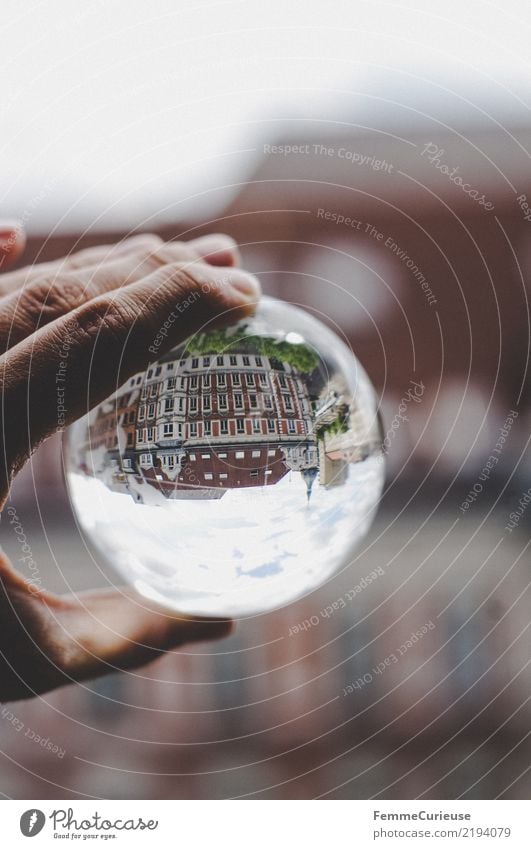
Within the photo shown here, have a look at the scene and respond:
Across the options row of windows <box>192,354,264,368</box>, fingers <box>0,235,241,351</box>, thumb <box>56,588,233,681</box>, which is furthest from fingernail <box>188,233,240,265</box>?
thumb <box>56,588,233,681</box>

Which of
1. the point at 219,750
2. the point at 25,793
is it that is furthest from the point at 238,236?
the point at 25,793

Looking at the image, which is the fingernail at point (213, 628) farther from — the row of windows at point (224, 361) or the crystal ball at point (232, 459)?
the row of windows at point (224, 361)

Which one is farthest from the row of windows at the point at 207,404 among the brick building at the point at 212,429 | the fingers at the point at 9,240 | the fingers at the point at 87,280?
the fingers at the point at 9,240

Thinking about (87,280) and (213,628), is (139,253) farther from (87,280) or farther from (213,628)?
(213,628)

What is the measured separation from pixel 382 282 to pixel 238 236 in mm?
671

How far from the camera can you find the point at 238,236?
263 cm

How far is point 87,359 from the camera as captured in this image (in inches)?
17.0

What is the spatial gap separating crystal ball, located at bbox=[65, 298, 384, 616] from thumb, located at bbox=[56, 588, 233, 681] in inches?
3.2

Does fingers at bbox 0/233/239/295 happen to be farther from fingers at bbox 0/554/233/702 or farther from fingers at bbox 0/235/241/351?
fingers at bbox 0/554/233/702

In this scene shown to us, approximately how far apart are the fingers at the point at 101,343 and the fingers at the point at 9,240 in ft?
0.51

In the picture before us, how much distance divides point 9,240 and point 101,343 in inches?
7.4

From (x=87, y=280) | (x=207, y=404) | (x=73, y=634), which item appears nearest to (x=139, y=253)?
(x=87, y=280)

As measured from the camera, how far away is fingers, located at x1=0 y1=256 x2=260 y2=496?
1.41 feet
